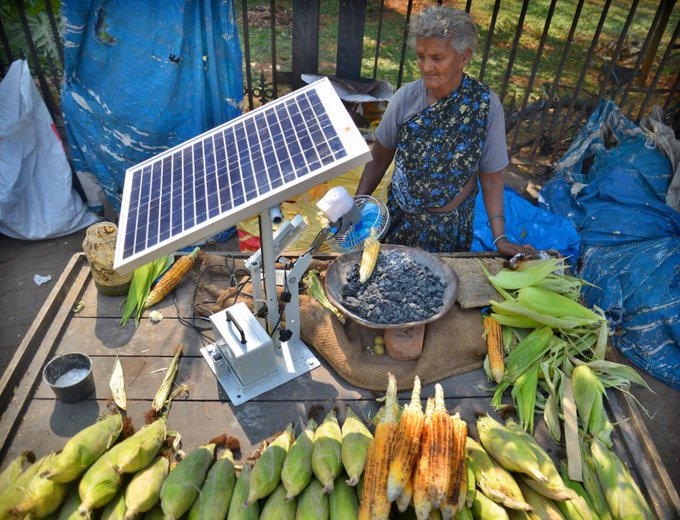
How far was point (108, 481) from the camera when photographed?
6.32 ft

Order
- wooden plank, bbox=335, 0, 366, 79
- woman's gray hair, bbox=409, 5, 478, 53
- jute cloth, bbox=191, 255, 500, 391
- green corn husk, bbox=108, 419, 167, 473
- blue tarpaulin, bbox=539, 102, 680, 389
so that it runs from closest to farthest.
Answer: green corn husk, bbox=108, 419, 167, 473, jute cloth, bbox=191, 255, 500, 391, woman's gray hair, bbox=409, 5, 478, 53, blue tarpaulin, bbox=539, 102, 680, 389, wooden plank, bbox=335, 0, 366, 79

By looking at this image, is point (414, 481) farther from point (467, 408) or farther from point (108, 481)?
point (108, 481)

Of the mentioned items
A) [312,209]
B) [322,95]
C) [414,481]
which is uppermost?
[322,95]

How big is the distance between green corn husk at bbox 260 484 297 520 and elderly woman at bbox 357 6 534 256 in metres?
Answer: 2.28

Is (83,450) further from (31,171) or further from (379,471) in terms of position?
(31,171)

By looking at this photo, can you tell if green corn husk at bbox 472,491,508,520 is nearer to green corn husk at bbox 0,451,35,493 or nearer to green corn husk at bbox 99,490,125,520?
green corn husk at bbox 99,490,125,520

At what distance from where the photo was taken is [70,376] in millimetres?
2449

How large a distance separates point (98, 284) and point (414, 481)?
2.33 meters

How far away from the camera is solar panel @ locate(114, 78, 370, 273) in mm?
1845

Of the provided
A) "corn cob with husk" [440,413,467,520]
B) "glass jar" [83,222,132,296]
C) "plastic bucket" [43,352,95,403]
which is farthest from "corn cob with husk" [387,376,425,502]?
"glass jar" [83,222,132,296]

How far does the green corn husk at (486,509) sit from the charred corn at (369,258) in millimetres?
1311

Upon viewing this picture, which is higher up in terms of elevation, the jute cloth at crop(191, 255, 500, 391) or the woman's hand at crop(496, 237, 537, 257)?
the woman's hand at crop(496, 237, 537, 257)

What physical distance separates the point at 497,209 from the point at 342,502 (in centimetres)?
243

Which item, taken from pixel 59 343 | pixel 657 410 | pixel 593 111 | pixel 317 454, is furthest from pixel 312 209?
pixel 593 111
